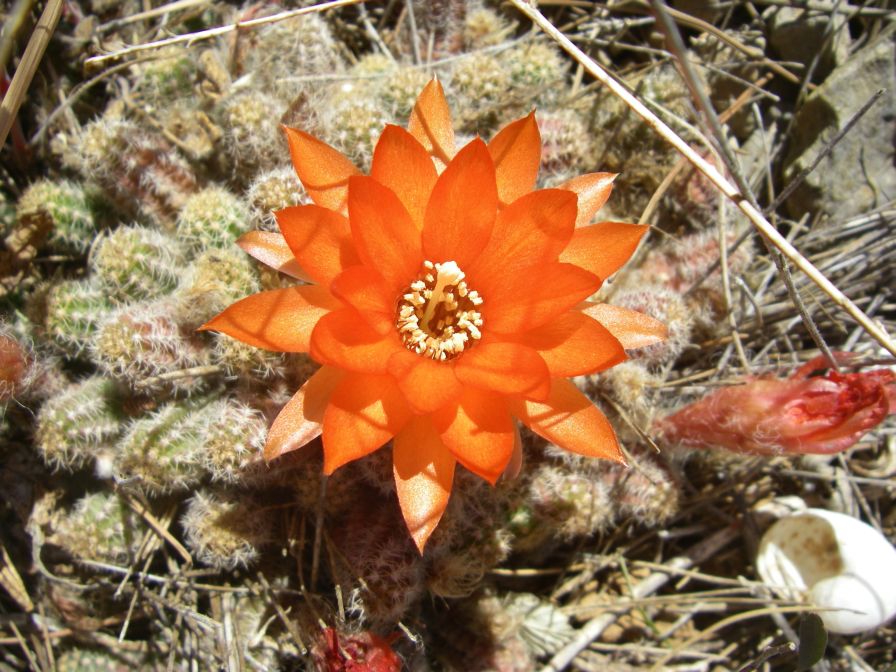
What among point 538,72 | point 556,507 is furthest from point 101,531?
point 538,72

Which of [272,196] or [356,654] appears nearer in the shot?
[356,654]

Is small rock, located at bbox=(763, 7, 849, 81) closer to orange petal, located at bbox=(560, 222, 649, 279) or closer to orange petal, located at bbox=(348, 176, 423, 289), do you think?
orange petal, located at bbox=(560, 222, 649, 279)

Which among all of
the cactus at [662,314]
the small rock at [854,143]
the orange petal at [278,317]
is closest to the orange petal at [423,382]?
the orange petal at [278,317]

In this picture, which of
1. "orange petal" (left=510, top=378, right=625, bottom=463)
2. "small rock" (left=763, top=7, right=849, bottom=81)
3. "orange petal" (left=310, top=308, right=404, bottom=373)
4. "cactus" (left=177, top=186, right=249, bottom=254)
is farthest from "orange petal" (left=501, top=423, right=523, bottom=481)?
"small rock" (left=763, top=7, right=849, bottom=81)

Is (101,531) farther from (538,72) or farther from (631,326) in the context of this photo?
(538,72)

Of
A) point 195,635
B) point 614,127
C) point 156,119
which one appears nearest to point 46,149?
point 156,119

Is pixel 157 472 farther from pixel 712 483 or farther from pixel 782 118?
pixel 782 118
